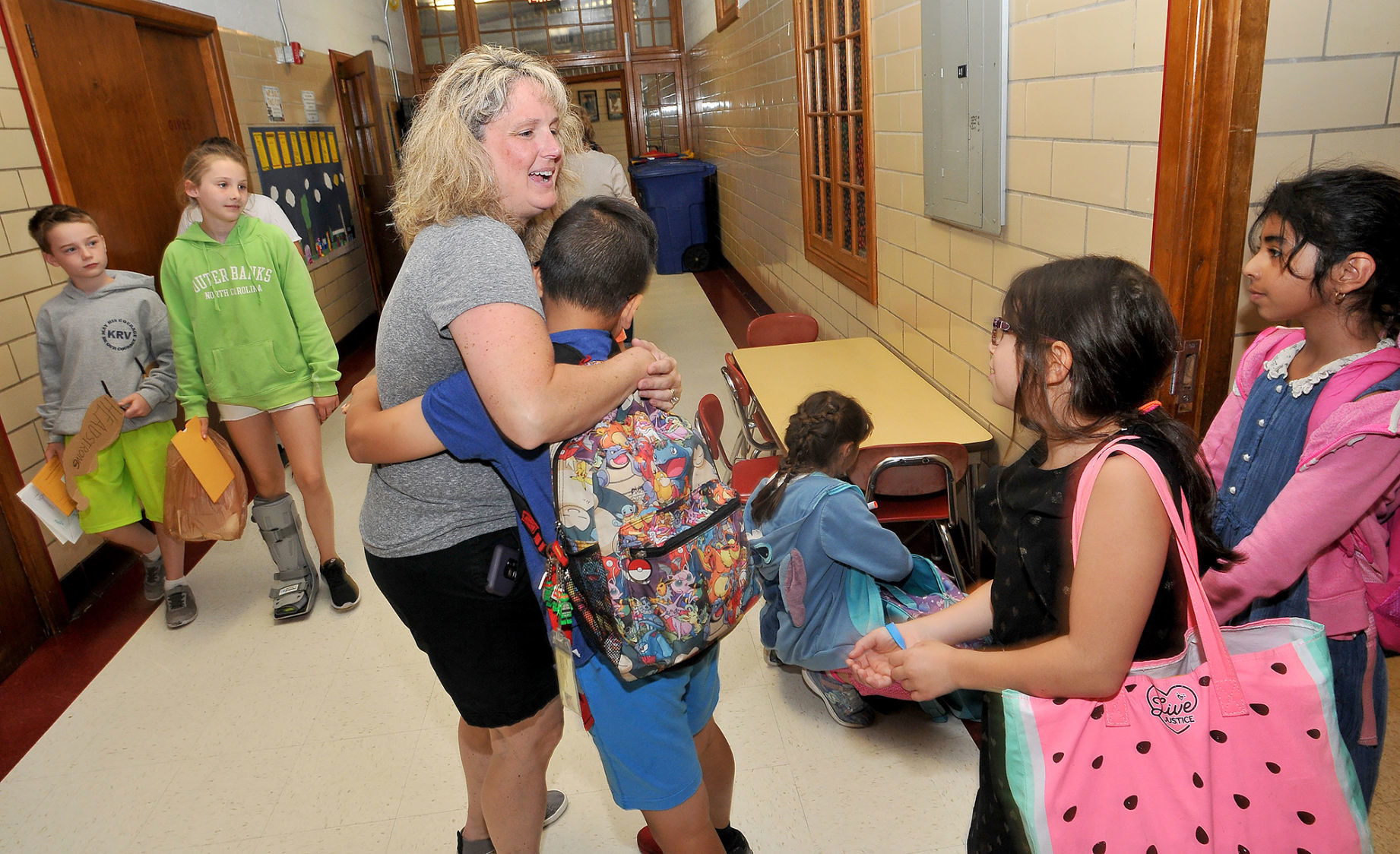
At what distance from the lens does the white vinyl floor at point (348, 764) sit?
6.41ft

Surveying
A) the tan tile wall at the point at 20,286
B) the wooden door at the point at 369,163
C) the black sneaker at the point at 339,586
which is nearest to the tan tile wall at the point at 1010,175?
the black sneaker at the point at 339,586

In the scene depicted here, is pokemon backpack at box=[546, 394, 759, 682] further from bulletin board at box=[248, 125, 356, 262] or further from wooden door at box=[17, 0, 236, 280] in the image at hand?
bulletin board at box=[248, 125, 356, 262]

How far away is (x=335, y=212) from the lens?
664 centimetres

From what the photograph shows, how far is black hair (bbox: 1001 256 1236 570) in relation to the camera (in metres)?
0.98

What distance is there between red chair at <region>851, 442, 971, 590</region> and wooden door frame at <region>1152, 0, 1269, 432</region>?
724 millimetres

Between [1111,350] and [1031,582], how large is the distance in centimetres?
30

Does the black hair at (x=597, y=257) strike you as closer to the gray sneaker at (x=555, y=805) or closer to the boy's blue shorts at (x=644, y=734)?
the boy's blue shorts at (x=644, y=734)

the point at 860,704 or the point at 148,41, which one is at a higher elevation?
the point at 148,41

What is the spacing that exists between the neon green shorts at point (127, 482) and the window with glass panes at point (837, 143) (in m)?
2.82

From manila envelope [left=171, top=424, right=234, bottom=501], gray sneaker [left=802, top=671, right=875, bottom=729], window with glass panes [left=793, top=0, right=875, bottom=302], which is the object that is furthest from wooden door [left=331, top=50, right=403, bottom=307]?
gray sneaker [left=802, top=671, right=875, bottom=729]

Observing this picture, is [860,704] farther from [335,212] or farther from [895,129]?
[335,212]

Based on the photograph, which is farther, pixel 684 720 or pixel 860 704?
pixel 860 704

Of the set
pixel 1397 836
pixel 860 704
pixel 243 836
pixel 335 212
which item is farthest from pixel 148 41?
pixel 1397 836

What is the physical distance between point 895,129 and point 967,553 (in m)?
1.60
